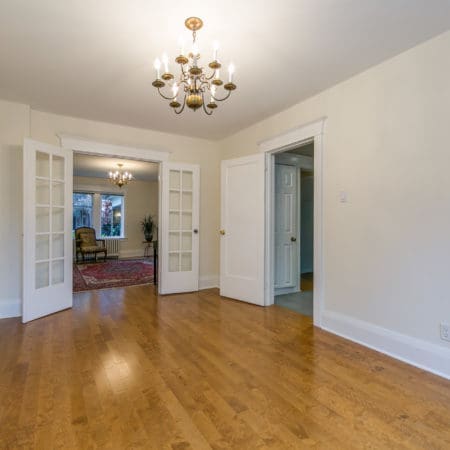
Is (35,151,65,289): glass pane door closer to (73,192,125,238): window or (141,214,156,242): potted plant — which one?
(73,192,125,238): window

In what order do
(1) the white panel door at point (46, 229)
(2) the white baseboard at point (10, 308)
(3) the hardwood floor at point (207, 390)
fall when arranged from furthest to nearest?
(2) the white baseboard at point (10, 308) → (1) the white panel door at point (46, 229) → (3) the hardwood floor at point (207, 390)

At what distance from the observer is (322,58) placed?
8.02 feet

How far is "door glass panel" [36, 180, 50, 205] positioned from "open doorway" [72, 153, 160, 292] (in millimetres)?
3047

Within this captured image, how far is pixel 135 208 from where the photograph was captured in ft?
29.3

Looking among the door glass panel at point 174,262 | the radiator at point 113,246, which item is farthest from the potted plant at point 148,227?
the door glass panel at point 174,262

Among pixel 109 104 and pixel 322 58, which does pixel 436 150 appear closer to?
pixel 322 58

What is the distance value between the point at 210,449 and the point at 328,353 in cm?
142

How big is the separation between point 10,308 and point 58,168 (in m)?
1.78

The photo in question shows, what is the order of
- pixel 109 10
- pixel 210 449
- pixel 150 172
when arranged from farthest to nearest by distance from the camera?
pixel 150 172 < pixel 109 10 < pixel 210 449

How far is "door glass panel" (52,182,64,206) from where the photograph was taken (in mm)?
3580

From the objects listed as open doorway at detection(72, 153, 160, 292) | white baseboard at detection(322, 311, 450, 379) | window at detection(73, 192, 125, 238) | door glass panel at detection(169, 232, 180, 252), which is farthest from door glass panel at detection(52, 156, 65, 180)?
window at detection(73, 192, 125, 238)

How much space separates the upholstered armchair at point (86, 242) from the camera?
7.41 m

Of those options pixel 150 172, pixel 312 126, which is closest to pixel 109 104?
pixel 312 126

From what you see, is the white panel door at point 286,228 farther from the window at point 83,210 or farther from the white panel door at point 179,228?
the window at point 83,210
